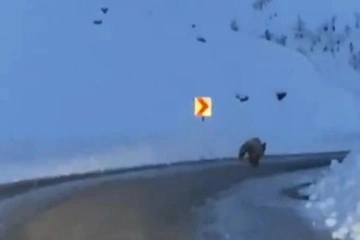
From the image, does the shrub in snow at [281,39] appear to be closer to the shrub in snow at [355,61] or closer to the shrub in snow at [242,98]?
the shrub in snow at [355,61]

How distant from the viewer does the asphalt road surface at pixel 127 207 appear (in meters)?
18.0

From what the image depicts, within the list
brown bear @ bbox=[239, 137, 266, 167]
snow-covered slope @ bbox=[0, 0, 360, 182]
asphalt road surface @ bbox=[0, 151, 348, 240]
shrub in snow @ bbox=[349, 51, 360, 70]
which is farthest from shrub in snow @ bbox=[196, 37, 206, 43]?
asphalt road surface @ bbox=[0, 151, 348, 240]

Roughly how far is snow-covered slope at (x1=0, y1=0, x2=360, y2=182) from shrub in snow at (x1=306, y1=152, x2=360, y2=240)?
13767 mm

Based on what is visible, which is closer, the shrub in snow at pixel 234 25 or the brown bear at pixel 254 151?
the brown bear at pixel 254 151

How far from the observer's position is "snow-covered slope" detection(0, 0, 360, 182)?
4722 cm

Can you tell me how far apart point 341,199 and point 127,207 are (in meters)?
3.81

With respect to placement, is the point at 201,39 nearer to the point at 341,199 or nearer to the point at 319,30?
the point at 319,30

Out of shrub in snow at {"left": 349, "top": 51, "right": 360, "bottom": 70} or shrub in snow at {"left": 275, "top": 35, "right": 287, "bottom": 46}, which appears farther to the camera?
shrub in snow at {"left": 349, "top": 51, "right": 360, "bottom": 70}

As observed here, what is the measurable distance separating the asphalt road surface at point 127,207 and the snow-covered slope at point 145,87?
7618 millimetres

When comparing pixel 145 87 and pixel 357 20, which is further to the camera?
pixel 357 20

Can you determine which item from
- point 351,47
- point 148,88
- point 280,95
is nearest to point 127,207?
point 148,88

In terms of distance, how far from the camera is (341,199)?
2262 cm

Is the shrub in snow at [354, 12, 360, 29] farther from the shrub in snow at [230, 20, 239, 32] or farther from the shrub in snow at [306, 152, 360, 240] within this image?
the shrub in snow at [306, 152, 360, 240]

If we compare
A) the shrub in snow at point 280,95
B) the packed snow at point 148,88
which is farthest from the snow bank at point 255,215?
the shrub in snow at point 280,95
